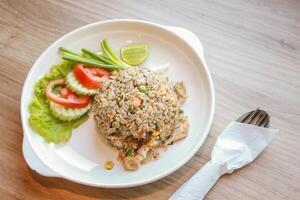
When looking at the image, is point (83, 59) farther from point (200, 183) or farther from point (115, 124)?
point (200, 183)

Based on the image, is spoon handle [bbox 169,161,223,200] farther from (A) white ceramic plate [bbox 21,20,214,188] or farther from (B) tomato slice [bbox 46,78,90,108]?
(B) tomato slice [bbox 46,78,90,108]

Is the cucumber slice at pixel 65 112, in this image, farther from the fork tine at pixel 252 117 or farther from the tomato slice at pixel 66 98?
the fork tine at pixel 252 117

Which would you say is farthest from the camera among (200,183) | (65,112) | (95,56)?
(95,56)

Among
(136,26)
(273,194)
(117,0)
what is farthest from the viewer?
(117,0)

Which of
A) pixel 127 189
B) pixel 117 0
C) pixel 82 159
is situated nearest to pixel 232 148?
pixel 127 189

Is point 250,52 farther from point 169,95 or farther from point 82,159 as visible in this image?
point 82,159

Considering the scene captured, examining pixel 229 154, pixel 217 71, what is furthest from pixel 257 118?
pixel 217 71

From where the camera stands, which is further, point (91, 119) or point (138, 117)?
point (91, 119)
